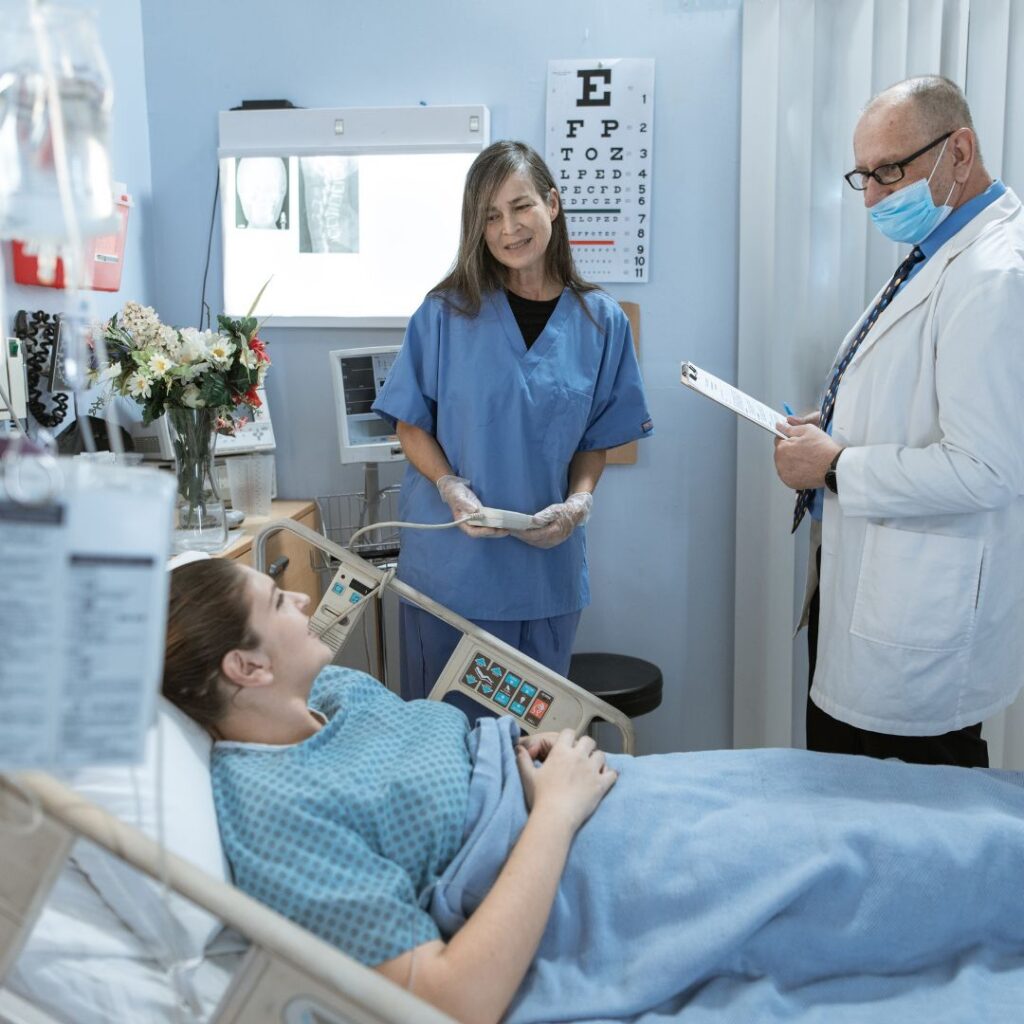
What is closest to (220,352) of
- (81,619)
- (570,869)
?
(570,869)

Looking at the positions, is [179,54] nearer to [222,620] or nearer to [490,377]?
[490,377]

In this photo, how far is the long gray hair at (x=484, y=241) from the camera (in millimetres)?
2047

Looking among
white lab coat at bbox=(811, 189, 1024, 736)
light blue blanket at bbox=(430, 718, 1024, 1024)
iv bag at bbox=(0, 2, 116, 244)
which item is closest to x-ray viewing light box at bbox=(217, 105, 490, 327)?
white lab coat at bbox=(811, 189, 1024, 736)

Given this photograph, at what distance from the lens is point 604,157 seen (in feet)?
8.53

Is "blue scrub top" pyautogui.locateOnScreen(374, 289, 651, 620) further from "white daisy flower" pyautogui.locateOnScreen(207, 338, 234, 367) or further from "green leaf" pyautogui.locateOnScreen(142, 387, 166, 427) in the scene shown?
"green leaf" pyautogui.locateOnScreen(142, 387, 166, 427)

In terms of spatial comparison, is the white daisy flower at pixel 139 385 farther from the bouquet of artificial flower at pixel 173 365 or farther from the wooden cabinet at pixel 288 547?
the wooden cabinet at pixel 288 547

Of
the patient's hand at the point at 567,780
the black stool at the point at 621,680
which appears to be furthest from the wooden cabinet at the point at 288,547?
the patient's hand at the point at 567,780

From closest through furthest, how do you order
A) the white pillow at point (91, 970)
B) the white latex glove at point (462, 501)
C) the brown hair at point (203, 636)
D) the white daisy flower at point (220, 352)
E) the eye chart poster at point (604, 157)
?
the white pillow at point (91, 970), the brown hair at point (203, 636), the white latex glove at point (462, 501), the white daisy flower at point (220, 352), the eye chart poster at point (604, 157)

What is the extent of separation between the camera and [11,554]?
58 centimetres

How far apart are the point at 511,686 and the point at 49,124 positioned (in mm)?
1397

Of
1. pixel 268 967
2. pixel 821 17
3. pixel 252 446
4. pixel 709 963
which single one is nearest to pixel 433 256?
pixel 252 446

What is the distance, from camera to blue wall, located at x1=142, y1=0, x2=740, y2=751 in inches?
102

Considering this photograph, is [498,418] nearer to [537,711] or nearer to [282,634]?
[537,711]

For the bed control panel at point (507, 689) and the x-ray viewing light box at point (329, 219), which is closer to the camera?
the bed control panel at point (507, 689)
